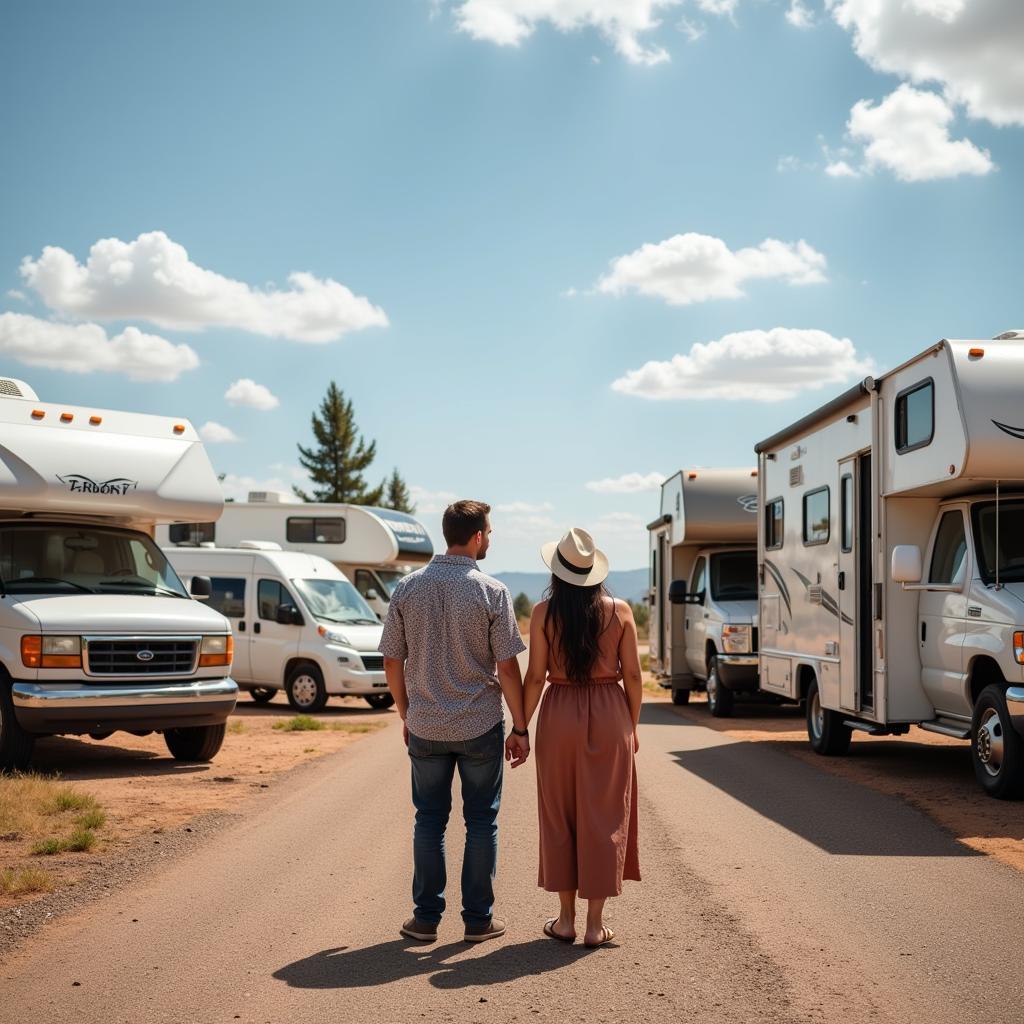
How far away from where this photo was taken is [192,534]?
81.5 ft

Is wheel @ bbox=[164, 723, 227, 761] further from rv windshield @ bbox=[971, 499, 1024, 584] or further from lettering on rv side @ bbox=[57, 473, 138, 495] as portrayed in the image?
rv windshield @ bbox=[971, 499, 1024, 584]

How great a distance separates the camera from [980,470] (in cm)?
984

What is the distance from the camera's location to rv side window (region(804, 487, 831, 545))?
13.2 m

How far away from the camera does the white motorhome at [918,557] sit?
9.83m

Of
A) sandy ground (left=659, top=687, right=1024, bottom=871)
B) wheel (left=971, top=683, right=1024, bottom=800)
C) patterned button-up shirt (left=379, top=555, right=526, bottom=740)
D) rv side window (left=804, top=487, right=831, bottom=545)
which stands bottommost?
sandy ground (left=659, top=687, right=1024, bottom=871)

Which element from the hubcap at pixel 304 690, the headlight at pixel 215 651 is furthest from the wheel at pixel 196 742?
the hubcap at pixel 304 690

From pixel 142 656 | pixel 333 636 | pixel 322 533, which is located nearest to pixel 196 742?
pixel 142 656

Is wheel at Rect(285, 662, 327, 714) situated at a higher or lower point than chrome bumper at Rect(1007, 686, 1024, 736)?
lower

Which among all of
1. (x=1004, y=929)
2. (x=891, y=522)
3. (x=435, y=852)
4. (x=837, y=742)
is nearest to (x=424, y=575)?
(x=435, y=852)

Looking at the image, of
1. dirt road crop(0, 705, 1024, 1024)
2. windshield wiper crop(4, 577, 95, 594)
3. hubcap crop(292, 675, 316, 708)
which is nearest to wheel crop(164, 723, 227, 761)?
windshield wiper crop(4, 577, 95, 594)

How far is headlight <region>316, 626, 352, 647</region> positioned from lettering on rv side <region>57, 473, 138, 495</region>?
6.69 m

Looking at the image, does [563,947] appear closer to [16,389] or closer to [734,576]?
[16,389]

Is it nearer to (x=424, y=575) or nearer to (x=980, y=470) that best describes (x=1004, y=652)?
(x=980, y=470)

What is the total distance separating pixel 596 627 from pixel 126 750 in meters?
9.75
